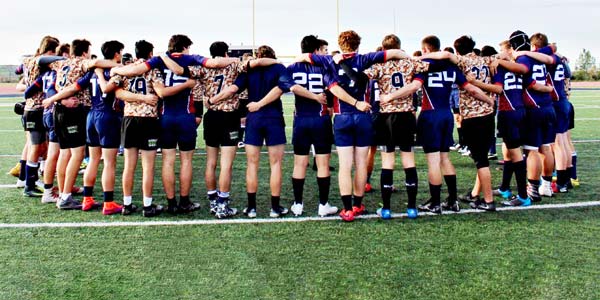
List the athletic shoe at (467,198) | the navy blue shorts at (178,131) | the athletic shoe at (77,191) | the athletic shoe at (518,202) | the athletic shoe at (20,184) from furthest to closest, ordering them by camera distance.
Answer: the athletic shoe at (20,184), the athletic shoe at (77,191), the athletic shoe at (467,198), the athletic shoe at (518,202), the navy blue shorts at (178,131)

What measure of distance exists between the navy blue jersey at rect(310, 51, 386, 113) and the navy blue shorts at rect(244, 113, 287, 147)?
2.34 feet

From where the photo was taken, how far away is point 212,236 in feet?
17.7

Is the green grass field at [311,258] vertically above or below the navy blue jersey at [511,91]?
below

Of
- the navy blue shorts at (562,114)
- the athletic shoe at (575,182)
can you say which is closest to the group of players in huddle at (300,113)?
the navy blue shorts at (562,114)

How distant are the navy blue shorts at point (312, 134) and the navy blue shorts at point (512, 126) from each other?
2371mm

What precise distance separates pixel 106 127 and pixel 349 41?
10.0 feet

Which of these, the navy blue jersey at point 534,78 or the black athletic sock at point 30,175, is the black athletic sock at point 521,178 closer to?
the navy blue jersey at point 534,78

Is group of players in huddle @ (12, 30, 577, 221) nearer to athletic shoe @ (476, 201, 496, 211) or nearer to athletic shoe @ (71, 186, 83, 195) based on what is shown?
athletic shoe @ (476, 201, 496, 211)

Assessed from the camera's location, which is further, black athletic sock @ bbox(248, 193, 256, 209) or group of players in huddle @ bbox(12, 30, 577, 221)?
black athletic sock @ bbox(248, 193, 256, 209)

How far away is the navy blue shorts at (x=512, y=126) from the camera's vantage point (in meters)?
6.62

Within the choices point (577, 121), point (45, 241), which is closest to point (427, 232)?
point (45, 241)

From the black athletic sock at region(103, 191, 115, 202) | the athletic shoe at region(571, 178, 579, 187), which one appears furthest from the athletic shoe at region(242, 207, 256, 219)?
the athletic shoe at region(571, 178, 579, 187)

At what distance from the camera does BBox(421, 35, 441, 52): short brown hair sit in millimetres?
6008

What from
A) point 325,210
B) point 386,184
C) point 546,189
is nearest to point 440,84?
point 386,184
